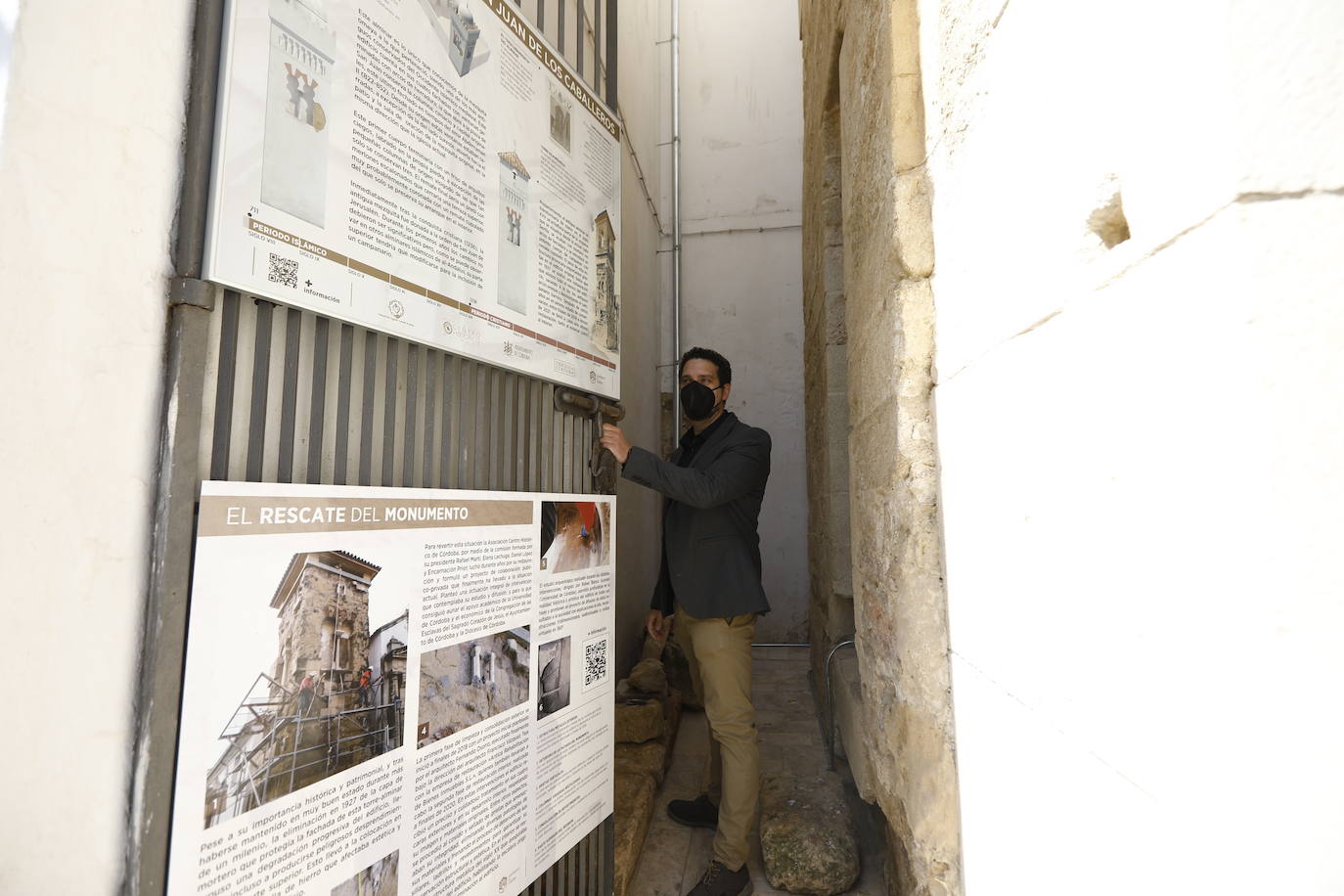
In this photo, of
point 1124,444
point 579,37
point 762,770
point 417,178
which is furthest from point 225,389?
point 762,770

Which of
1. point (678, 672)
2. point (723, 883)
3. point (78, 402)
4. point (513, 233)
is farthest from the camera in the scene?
point (678, 672)

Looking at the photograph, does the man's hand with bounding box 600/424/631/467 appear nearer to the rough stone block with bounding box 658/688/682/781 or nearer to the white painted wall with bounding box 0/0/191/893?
the white painted wall with bounding box 0/0/191/893

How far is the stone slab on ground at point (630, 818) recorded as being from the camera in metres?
2.37

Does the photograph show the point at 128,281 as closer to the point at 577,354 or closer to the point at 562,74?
the point at 577,354

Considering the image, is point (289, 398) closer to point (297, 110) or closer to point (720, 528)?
point (297, 110)

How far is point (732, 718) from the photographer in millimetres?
2549

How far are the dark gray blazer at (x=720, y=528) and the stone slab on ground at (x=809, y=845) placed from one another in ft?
2.82

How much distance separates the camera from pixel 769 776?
2.95 meters

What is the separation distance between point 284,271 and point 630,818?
8.03 ft

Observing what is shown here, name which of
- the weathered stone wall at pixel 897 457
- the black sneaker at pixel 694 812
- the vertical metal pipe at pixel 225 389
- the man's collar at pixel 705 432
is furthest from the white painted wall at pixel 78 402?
the black sneaker at pixel 694 812

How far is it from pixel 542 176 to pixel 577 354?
0.55 metres

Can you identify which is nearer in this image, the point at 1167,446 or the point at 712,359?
the point at 1167,446

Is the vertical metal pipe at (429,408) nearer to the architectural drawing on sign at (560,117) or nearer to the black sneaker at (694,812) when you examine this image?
the architectural drawing on sign at (560,117)

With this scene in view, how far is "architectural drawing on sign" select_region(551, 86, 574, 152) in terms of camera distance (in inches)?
77.2
